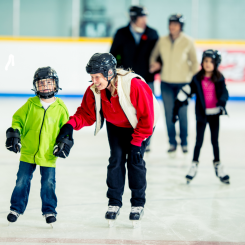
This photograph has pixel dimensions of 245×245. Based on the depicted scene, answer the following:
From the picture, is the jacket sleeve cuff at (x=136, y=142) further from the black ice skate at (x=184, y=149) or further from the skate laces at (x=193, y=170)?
the black ice skate at (x=184, y=149)

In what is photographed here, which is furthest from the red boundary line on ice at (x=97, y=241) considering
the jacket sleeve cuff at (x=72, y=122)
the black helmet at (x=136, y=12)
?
the black helmet at (x=136, y=12)

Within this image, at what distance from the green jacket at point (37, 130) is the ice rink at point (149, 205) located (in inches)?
16.7

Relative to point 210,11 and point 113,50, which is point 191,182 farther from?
point 210,11

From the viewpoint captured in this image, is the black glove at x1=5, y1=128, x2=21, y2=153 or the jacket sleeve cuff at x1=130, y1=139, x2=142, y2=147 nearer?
the black glove at x1=5, y1=128, x2=21, y2=153

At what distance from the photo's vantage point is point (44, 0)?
10.2 meters

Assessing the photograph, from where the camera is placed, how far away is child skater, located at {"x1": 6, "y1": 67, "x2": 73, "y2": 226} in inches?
97.8

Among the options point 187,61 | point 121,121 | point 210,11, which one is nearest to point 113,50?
point 187,61

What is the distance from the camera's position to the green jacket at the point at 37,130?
2.48 meters

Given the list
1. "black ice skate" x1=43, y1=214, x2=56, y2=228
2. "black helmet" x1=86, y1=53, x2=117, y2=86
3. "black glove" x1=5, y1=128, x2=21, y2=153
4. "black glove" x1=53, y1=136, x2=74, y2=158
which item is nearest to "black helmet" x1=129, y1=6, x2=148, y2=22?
"black helmet" x1=86, y1=53, x2=117, y2=86

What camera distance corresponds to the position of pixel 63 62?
33.1ft

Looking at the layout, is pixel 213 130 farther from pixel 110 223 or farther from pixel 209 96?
pixel 110 223

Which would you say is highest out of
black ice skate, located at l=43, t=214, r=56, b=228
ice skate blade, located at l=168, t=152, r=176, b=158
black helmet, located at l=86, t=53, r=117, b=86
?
black helmet, located at l=86, t=53, r=117, b=86

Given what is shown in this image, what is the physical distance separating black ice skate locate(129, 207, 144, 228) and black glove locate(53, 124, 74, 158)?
1.79 feet

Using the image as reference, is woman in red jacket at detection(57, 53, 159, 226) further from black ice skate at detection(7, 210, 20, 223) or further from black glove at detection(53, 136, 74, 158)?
black ice skate at detection(7, 210, 20, 223)
